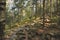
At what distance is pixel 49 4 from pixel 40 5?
129 millimetres

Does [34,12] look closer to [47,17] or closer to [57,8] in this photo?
[47,17]

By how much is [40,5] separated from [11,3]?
404 millimetres

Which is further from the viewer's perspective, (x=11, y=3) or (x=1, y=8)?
(x=11, y=3)

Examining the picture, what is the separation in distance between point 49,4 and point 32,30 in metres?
0.43

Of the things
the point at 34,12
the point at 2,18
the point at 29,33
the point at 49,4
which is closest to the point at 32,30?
the point at 29,33

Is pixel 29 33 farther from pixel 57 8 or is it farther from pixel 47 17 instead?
pixel 57 8

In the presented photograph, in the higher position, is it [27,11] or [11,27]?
[27,11]

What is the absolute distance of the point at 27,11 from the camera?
2.15m

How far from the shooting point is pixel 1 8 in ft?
4.47

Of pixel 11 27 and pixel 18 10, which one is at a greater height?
pixel 18 10

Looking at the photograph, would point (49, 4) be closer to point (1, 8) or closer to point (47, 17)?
point (47, 17)

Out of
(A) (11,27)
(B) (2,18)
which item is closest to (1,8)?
(B) (2,18)

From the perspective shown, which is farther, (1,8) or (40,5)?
(40,5)

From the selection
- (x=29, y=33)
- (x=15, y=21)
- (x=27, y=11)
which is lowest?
(x=29, y=33)
